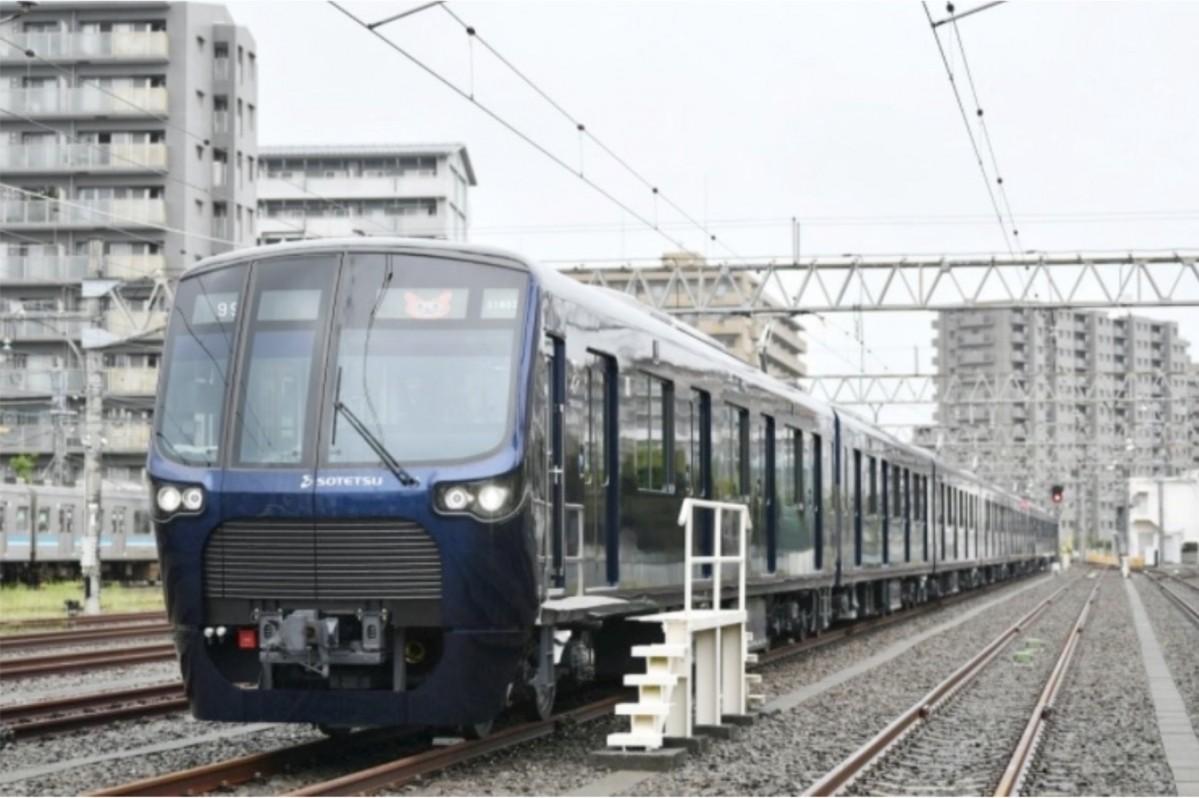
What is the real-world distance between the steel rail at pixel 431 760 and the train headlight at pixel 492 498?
151 cm

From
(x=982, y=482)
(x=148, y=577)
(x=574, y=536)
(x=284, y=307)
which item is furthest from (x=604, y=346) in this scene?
(x=148, y=577)

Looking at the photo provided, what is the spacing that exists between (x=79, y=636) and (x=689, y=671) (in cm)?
1625

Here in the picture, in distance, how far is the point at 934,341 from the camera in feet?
536

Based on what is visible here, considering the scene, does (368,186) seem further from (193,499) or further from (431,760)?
(431,760)

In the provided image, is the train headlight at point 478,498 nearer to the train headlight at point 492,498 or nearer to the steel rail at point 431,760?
the train headlight at point 492,498

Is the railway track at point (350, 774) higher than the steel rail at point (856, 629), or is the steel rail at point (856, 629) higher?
the railway track at point (350, 774)

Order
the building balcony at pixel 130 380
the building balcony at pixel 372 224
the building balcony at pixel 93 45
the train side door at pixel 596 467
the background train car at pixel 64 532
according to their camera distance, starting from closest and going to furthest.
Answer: the train side door at pixel 596 467 → the background train car at pixel 64 532 → the building balcony at pixel 130 380 → the building balcony at pixel 93 45 → the building balcony at pixel 372 224

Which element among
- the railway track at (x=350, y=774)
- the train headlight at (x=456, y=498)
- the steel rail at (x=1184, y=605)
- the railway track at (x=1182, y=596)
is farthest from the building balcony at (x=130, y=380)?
the train headlight at (x=456, y=498)

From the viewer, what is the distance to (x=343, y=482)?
433 inches

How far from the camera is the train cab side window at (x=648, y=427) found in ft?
45.8

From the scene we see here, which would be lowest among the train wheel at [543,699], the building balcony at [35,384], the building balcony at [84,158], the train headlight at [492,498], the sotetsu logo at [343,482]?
the train wheel at [543,699]

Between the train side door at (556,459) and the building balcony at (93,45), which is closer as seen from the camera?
the train side door at (556,459)

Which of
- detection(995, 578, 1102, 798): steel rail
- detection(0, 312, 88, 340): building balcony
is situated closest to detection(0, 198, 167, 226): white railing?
detection(0, 312, 88, 340): building balcony

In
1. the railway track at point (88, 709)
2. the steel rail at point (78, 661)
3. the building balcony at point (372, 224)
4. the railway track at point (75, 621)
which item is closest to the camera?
the railway track at point (88, 709)
